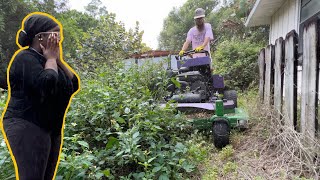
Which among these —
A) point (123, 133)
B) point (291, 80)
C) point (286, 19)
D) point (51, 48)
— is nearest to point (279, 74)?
point (291, 80)

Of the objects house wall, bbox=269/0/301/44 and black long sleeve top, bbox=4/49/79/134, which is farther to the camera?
house wall, bbox=269/0/301/44

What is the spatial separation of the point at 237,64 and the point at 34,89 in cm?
822

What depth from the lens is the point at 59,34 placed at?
1.18m

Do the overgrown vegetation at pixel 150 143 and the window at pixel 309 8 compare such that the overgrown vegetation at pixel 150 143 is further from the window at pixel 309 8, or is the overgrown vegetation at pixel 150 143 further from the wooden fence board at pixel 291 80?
the window at pixel 309 8

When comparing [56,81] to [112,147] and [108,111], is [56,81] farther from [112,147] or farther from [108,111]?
[108,111]

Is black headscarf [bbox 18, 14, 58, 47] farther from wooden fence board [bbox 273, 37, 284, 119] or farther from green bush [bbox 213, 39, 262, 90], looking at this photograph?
green bush [bbox 213, 39, 262, 90]

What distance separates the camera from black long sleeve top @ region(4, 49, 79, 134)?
1.08 m

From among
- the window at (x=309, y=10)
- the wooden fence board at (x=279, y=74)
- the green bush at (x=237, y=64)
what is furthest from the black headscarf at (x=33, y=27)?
the green bush at (x=237, y=64)

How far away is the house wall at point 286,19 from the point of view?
22.6 feet

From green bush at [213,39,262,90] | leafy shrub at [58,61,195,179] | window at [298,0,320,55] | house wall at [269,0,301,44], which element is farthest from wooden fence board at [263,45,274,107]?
green bush at [213,39,262,90]

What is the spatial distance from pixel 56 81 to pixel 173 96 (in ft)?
10.1

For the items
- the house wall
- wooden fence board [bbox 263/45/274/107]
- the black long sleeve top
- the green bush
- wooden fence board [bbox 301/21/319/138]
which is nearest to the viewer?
the black long sleeve top

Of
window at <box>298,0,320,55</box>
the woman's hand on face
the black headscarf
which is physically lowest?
the woman's hand on face

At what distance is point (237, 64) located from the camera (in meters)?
8.72
